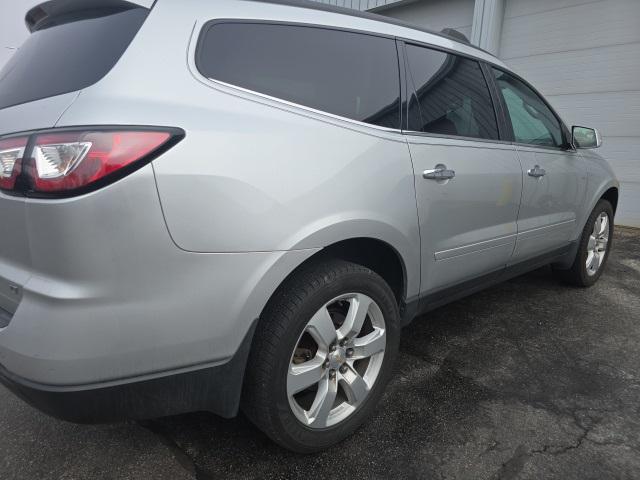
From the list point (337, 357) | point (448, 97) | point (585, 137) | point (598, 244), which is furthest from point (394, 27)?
point (598, 244)

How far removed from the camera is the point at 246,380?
1.60 metres

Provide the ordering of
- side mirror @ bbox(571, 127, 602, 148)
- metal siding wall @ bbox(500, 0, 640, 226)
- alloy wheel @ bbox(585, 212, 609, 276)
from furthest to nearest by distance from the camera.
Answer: metal siding wall @ bbox(500, 0, 640, 226), alloy wheel @ bbox(585, 212, 609, 276), side mirror @ bbox(571, 127, 602, 148)

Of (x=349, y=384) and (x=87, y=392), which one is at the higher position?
(x=87, y=392)

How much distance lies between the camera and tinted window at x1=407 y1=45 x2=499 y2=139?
2.18 metres

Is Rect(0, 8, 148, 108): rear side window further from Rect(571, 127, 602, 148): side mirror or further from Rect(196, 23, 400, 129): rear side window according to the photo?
Rect(571, 127, 602, 148): side mirror

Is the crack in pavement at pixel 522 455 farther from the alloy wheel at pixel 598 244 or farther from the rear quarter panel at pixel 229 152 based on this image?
the alloy wheel at pixel 598 244

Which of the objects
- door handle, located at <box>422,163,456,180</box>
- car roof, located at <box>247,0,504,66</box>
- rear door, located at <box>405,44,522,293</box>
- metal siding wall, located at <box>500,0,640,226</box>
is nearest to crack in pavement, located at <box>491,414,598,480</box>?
rear door, located at <box>405,44,522,293</box>

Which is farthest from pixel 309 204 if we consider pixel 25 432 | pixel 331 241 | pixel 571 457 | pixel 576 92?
pixel 576 92

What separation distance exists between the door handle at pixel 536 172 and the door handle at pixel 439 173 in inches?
35.0

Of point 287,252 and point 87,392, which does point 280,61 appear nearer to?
point 287,252

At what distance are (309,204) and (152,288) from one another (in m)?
0.57

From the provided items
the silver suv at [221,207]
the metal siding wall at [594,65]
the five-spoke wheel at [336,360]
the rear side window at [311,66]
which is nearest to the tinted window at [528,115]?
the silver suv at [221,207]

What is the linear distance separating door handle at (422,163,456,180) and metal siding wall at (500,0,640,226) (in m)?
5.45

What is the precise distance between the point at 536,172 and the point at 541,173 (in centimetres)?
7
